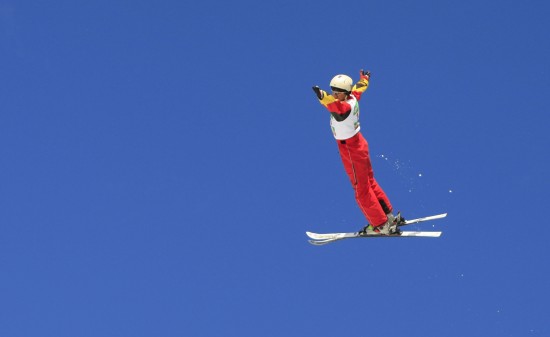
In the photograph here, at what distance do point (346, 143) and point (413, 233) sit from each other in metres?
2.80

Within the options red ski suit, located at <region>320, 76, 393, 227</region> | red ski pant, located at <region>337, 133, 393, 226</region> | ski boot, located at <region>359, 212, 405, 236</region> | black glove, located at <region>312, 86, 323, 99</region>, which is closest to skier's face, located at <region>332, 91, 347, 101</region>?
red ski suit, located at <region>320, 76, 393, 227</region>

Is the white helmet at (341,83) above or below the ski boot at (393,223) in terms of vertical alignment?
above

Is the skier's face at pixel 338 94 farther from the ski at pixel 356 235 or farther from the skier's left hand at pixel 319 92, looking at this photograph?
the ski at pixel 356 235

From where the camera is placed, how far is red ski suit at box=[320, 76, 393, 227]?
20297mm

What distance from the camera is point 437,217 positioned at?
2328 cm

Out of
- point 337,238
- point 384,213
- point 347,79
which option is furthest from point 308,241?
point 347,79

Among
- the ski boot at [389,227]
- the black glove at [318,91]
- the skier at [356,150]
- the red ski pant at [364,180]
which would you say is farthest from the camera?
the ski boot at [389,227]

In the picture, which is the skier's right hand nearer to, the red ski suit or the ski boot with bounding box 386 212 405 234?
the red ski suit

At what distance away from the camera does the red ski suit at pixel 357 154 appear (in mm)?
20297

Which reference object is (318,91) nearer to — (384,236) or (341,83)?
(341,83)

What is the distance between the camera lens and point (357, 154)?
822 inches

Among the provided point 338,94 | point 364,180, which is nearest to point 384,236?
point 364,180

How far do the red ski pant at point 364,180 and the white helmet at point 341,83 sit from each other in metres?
1.00

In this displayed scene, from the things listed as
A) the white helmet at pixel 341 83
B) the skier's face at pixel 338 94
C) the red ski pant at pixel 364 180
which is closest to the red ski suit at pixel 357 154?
the red ski pant at pixel 364 180
